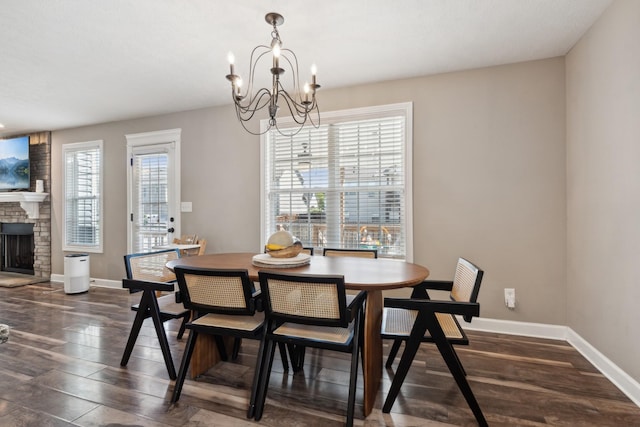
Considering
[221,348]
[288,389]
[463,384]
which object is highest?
[463,384]

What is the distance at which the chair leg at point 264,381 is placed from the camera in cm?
171

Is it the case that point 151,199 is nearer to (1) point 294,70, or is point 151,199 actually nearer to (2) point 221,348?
(1) point 294,70

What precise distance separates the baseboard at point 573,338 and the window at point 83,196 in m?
Result: 5.27

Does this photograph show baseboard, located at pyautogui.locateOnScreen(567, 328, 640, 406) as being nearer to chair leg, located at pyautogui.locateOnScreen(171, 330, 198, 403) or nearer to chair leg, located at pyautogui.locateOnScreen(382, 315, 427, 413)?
chair leg, located at pyautogui.locateOnScreen(382, 315, 427, 413)

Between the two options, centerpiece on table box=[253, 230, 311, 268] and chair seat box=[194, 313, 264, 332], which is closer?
chair seat box=[194, 313, 264, 332]

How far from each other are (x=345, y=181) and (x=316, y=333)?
6.89 ft

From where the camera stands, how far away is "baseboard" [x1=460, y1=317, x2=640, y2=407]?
76.8 inches

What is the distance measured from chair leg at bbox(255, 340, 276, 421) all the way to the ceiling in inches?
84.3

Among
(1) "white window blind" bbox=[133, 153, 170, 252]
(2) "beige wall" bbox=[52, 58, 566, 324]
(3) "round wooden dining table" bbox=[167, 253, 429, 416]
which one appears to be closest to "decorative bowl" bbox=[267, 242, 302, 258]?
(3) "round wooden dining table" bbox=[167, 253, 429, 416]

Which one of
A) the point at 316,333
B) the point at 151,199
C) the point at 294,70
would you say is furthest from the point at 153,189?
the point at 316,333

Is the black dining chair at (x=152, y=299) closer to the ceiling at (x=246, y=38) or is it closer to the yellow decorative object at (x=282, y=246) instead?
the yellow decorative object at (x=282, y=246)

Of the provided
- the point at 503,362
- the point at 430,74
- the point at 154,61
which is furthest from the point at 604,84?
the point at 154,61

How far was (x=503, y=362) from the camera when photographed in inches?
92.9

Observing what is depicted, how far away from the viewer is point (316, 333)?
1.73 metres
